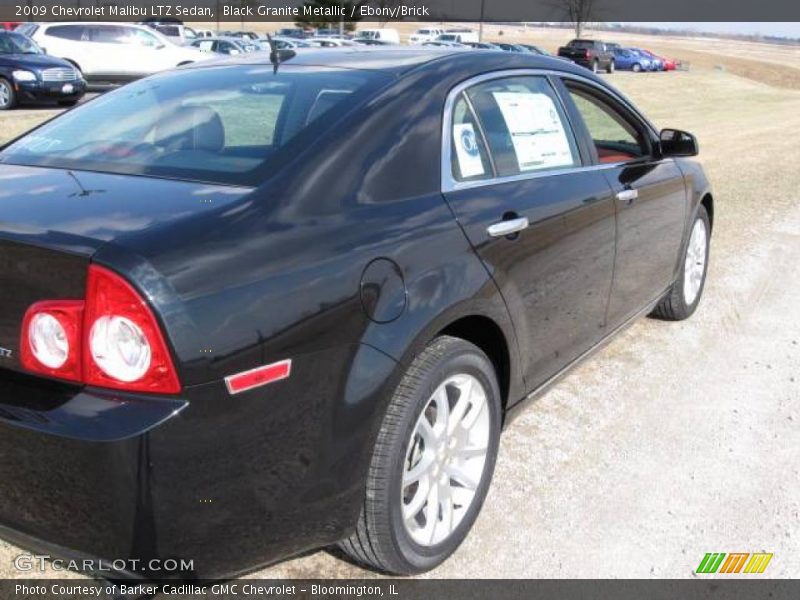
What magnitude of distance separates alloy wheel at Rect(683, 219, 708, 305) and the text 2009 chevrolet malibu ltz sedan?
1.76 m

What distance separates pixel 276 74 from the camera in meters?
3.24

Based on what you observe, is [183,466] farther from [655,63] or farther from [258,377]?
[655,63]

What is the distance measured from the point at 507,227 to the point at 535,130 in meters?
0.68

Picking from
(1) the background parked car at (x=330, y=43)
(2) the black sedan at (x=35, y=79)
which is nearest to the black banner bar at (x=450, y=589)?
(1) the background parked car at (x=330, y=43)

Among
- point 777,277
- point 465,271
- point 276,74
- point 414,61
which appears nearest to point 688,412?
point 465,271

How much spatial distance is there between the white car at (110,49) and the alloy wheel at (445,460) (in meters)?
20.1

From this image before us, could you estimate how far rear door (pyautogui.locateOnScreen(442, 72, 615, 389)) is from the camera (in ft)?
9.77

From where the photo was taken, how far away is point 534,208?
3.23 m

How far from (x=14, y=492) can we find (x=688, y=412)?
123 inches

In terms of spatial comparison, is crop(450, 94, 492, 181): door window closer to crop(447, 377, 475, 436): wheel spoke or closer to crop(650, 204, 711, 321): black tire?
crop(447, 377, 475, 436): wheel spoke

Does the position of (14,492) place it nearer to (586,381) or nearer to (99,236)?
(99,236)

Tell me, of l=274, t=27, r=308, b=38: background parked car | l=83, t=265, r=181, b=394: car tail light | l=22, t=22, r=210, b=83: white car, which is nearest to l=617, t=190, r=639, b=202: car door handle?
l=83, t=265, r=181, b=394: car tail light

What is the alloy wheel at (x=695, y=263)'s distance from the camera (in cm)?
525

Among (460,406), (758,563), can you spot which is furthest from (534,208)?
(758,563)
